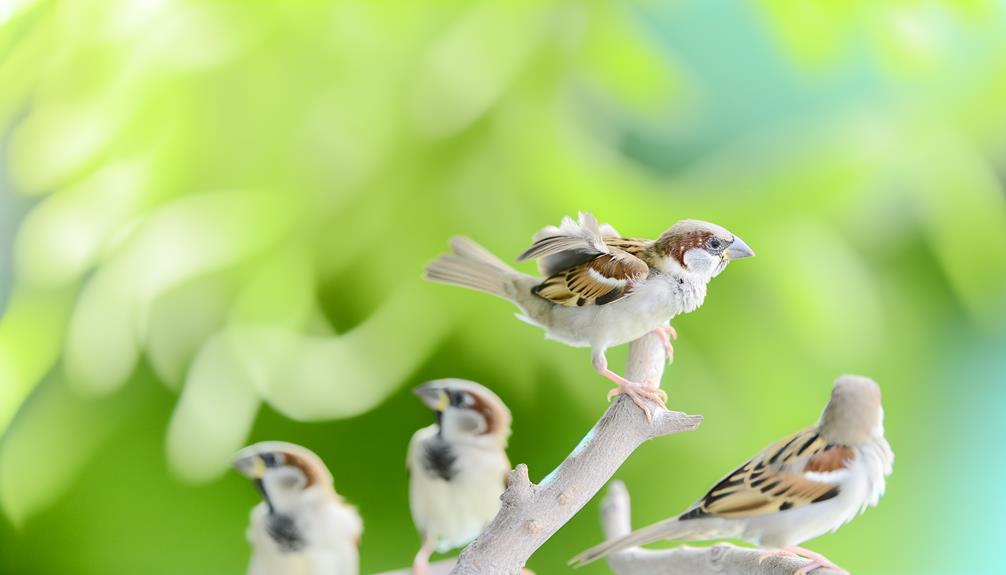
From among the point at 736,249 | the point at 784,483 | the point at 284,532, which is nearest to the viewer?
the point at 736,249

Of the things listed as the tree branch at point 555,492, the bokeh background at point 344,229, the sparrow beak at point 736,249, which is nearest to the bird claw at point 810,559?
the tree branch at point 555,492

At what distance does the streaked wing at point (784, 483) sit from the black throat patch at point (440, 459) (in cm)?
24

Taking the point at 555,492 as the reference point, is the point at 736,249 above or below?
above

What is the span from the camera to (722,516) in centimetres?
82

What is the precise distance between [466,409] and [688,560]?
0.83 ft

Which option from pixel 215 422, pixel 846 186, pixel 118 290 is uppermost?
pixel 846 186

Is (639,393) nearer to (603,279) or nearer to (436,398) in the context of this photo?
(603,279)

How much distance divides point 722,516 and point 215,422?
964 millimetres

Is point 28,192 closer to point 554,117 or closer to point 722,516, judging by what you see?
point 554,117

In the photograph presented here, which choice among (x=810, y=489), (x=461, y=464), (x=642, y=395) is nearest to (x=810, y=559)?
(x=810, y=489)

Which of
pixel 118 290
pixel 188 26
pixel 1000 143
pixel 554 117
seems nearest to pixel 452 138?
pixel 554 117

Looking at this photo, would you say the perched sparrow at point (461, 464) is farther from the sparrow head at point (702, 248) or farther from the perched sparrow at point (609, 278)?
the sparrow head at point (702, 248)

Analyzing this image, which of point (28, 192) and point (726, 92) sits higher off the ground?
point (726, 92)

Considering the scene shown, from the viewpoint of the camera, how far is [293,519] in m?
0.95
